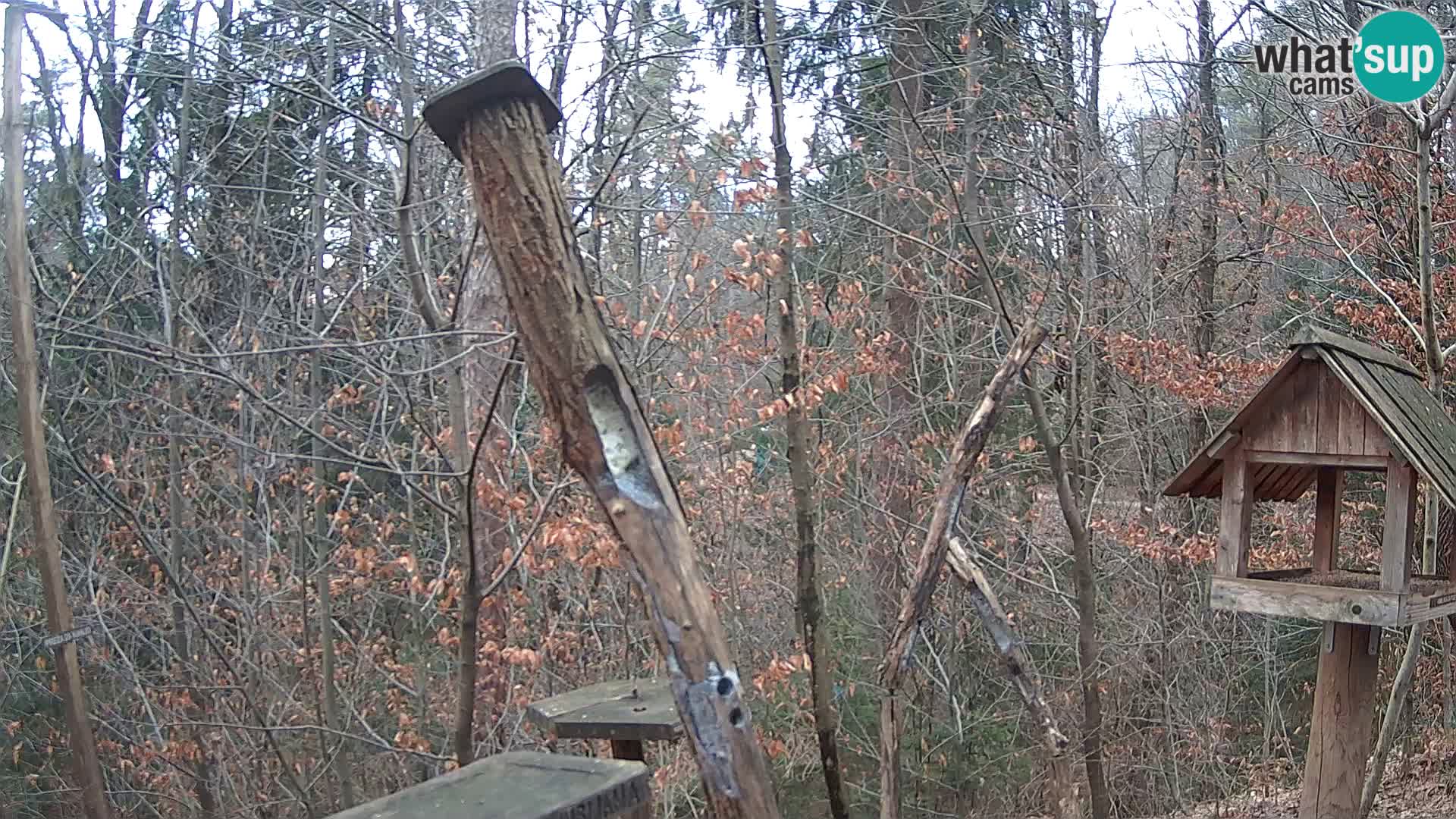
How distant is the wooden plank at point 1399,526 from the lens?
13.1ft

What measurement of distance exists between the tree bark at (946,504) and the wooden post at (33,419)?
4765 millimetres

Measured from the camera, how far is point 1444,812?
24.7ft

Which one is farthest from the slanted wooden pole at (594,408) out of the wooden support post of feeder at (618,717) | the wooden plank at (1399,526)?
the wooden plank at (1399,526)

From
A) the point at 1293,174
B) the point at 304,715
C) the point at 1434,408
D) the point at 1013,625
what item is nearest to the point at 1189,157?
the point at 1293,174

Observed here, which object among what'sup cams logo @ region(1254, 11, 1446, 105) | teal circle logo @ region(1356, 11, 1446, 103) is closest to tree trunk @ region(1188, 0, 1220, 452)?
what'sup cams logo @ region(1254, 11, 1446, 105)

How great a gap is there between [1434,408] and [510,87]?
12.6ft

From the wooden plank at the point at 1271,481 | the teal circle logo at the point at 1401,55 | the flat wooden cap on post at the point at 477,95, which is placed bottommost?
the wooden plank at the point at 1271,481

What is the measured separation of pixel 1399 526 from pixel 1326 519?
0.54 metres

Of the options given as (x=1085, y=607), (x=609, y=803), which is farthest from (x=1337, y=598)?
(x=1085, y=607)

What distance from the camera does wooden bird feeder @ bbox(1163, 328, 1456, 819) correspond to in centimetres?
398

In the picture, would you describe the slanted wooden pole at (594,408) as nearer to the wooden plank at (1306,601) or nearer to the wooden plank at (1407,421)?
the wooden plank at (1306,601)

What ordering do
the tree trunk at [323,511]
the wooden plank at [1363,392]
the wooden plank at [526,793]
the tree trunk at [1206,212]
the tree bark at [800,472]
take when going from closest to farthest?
the wooden plank at [526,793]
the wooden plank at [1363,392]
the tree trunk at [323,511]
the tree bark at [800,472]
the tree trunk at [1206,212]

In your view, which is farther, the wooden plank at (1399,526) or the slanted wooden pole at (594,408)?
the wooden plank at (1399,526)

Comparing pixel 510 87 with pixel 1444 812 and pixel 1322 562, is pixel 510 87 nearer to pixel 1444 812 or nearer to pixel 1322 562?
pixel 1322 562
